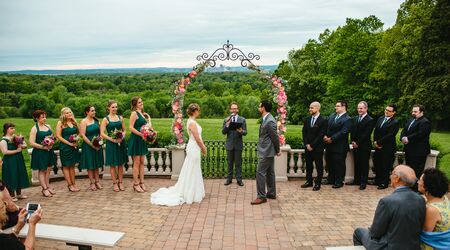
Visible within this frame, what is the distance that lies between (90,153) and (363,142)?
6441mm

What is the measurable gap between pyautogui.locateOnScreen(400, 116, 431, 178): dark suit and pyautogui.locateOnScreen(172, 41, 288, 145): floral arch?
2.90 metres

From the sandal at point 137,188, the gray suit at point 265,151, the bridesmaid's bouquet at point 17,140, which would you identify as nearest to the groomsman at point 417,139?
the gray suit at point 265,151

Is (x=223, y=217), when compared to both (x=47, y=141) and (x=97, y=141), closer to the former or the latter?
(x=97, y=141)

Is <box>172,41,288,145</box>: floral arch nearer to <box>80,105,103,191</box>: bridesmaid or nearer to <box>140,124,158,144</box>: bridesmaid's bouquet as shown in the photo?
<box>140,124,158,144</box>: bridesmaid's bouquet

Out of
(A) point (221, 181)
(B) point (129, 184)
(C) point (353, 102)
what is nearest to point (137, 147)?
(B) point (129, 184)

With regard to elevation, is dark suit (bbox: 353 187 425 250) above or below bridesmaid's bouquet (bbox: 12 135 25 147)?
below

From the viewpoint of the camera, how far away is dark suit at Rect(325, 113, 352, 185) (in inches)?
336

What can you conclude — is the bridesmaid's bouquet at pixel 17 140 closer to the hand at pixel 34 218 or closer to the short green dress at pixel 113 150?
the short green dress at pixel 113 150

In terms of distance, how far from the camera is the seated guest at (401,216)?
408 centimetres

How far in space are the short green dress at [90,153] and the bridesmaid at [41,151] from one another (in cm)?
69

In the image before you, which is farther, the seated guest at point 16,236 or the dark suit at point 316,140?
the dark suit at point 316,140

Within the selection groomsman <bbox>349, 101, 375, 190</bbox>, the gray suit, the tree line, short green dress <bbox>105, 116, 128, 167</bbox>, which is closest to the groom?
the gray suit

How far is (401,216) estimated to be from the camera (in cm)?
409

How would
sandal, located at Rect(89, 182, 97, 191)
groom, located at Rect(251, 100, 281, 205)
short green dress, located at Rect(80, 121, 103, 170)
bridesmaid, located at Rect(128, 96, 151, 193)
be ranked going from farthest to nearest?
sandal, located at Rect(89, 182, 97, 191) → short green dress, located at Rect(80, 121, 103, 170) → bridesmaid, located at Rect(128, 96, 151, 193) → groom, located at Rect(251, 100, 281, 205)
